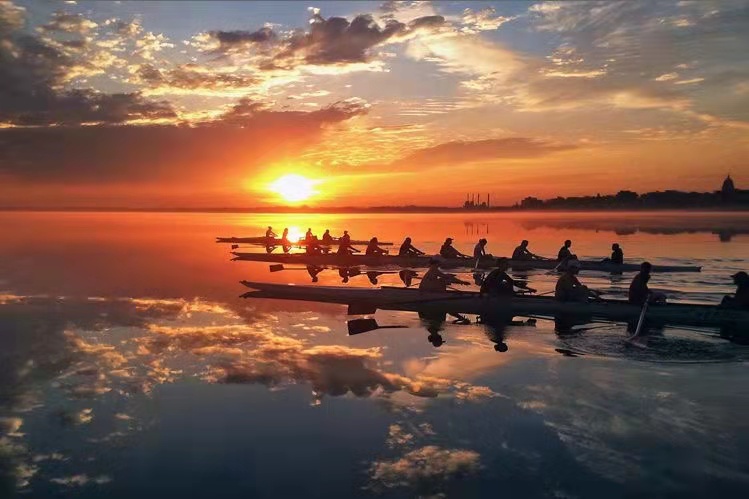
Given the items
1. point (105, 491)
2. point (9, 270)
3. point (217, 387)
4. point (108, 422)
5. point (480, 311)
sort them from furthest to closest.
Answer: point (9, 270) < point (480, 311) < point (217, 387) < point (108, 422) < point (105, 491)

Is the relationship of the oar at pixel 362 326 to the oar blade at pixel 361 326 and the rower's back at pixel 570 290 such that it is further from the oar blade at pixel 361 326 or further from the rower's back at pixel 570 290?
the rower's back at pixel 570 290

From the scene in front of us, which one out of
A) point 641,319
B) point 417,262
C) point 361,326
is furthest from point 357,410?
point 417,262

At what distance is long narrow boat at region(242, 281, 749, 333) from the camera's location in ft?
53.3

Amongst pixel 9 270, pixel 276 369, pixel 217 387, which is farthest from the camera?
pixel 9 270

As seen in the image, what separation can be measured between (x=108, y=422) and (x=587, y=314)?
Result: 14.3m

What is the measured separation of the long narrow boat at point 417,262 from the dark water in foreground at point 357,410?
47.3ft

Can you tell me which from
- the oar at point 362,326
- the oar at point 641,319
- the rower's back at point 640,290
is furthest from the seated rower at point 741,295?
the oar at point 362,326

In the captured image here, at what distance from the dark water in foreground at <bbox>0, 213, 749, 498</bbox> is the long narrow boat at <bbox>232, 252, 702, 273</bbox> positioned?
47.3 ft

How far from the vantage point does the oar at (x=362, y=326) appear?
1662 centimetres

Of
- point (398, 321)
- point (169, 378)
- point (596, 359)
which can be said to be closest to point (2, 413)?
point (169, 378)

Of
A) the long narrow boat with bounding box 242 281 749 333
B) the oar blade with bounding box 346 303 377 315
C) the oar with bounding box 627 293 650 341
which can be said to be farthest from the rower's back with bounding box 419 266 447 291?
the oar with bounding box 627 293 650 341

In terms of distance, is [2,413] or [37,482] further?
[2,413]

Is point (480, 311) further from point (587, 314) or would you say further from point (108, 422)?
point (108, 422)

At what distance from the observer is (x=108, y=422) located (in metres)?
9.34
